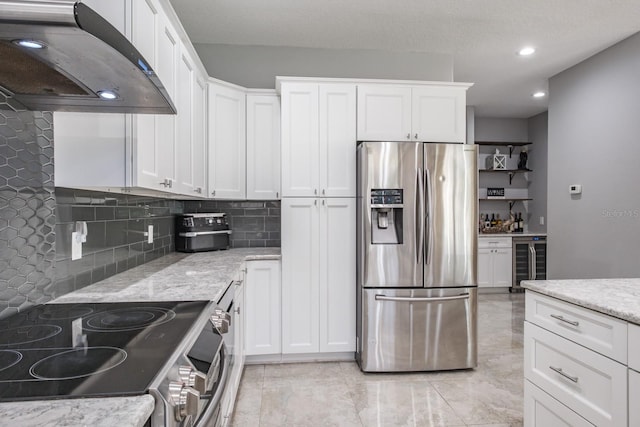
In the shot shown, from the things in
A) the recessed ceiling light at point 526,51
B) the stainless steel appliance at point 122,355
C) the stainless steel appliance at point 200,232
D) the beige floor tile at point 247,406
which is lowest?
the beige floor tile at point 247,406

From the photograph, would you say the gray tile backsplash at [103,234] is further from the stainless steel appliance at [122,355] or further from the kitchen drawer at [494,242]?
the kitchen drawer at [494,242]

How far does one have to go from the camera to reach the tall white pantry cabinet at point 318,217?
286 cm

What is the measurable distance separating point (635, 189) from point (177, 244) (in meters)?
4.08

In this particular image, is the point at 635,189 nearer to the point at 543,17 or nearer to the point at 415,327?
the point at 543,17

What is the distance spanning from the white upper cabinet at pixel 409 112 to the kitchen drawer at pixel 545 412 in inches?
76.5

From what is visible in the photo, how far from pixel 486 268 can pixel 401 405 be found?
12.0 ft

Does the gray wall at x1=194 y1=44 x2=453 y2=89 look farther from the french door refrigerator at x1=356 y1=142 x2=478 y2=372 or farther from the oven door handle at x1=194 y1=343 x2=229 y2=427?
the oven door handle at x1=194 y1=343 x2=229 y2=427

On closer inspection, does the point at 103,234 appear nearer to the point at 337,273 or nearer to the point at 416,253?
the point at 337,273

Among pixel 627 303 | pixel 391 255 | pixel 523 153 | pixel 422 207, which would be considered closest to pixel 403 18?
pixel 422 207

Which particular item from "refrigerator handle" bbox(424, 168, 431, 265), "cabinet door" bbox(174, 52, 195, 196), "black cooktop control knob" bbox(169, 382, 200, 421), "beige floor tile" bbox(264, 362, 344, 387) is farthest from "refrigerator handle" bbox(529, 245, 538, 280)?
"black cooktop control knob" bbox(169, 382, 200, 421)

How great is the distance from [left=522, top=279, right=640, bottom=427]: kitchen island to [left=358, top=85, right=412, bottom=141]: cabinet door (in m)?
1.65

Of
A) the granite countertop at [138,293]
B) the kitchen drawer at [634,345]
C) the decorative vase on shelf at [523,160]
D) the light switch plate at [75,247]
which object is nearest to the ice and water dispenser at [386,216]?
the granite countertop at [138,293]

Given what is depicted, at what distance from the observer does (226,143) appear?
302 centimetres

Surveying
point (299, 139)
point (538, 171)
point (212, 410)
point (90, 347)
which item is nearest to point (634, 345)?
point (212, 410)
